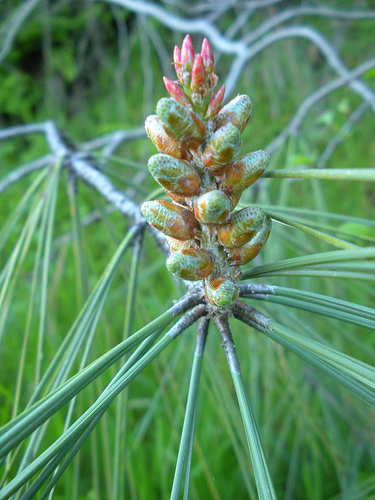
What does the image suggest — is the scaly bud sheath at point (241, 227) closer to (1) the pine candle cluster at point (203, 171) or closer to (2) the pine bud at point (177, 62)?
(1) the pine candle cluster at point (203, 171)

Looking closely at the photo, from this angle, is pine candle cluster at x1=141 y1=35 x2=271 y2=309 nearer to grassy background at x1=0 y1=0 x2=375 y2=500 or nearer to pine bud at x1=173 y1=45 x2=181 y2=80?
pine bud at x1=173 y1=45 x2=181 y2=80

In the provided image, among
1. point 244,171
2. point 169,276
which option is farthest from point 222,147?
point 169,276

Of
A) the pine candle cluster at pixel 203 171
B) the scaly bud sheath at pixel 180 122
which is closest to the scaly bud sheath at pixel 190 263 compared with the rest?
the pine candle cluster at pixel 203 171

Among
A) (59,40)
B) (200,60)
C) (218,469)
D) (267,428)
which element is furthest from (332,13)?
(59,40)

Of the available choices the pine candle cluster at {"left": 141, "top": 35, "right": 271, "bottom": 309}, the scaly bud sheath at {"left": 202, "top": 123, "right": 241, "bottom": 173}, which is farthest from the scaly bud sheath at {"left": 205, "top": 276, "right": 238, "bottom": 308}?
the scaly bud sheath at {"left": 202, "top": 123, "right": 241, "bottom": 173}

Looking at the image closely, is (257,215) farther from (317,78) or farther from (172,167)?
(317,78)

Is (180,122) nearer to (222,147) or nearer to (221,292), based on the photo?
(222,147)
